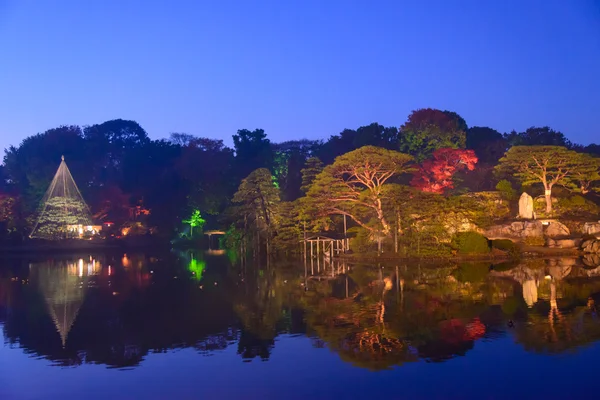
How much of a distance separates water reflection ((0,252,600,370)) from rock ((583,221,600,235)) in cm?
758

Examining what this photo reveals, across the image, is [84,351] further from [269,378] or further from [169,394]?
[269,378]

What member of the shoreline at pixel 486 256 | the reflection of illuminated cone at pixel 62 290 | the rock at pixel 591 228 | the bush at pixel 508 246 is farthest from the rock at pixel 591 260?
the reflection of illuminated cone at pixel 62 290

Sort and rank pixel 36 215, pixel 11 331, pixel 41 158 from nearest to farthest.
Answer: pixel 11 331 → pixel 36 215 → pixel 41 158

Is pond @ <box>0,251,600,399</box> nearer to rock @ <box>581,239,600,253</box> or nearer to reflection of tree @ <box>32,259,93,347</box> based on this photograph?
reflection of tree @ <box>32,259,93,347</box>

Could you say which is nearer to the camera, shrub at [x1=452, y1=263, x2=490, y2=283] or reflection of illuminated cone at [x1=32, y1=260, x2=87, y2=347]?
reflection of illuminated cone at [x1=32, y1=260, x2=87, y2=347]

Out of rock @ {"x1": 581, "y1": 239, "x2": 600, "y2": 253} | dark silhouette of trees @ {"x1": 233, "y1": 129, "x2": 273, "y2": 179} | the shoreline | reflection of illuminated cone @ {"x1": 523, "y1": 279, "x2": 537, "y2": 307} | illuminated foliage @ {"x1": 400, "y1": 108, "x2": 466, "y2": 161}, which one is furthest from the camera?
dark silhouette of trees @ {"x1": 233, "y1": 129, "x2": 273, "y2": 179}

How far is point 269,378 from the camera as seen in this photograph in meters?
12.2

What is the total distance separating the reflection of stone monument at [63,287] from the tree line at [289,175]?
47.5ft

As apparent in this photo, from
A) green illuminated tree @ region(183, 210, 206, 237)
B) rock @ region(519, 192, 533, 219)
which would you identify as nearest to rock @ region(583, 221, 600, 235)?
rock @ region(519, 192, 533, 219)

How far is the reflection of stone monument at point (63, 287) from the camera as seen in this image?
63.8ft

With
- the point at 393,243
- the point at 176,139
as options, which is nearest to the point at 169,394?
the point at 393,243

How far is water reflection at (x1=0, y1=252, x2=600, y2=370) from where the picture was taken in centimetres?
1464

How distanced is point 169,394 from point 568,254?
3068 cm

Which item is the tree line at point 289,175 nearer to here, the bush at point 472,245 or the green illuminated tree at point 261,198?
the green illuminated tree at point 261,198
